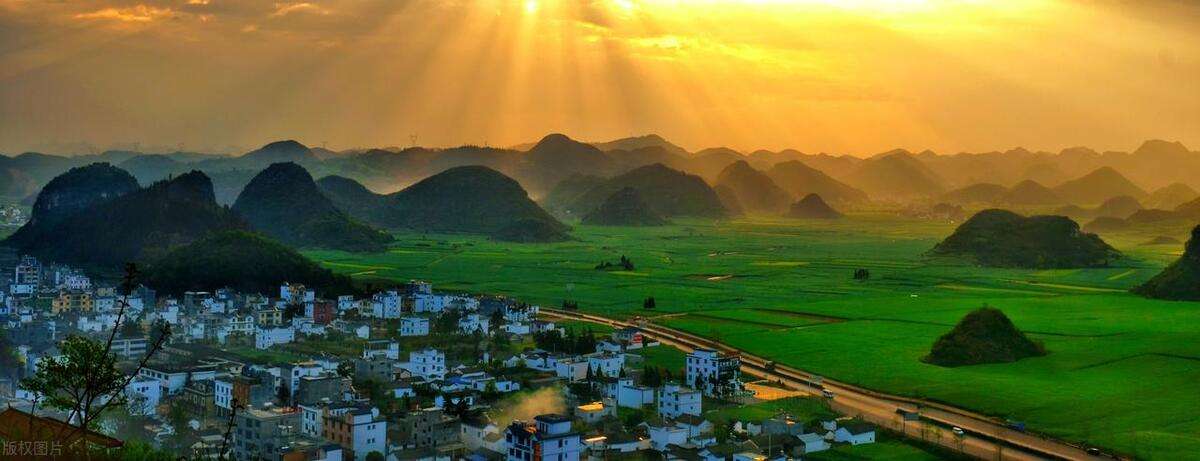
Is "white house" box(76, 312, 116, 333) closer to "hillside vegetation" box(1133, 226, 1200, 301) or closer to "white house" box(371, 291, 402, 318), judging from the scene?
"white house" box(371, 291, 402, 318)

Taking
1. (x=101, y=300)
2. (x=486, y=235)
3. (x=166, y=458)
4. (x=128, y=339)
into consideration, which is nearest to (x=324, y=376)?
(x=128, y=339)

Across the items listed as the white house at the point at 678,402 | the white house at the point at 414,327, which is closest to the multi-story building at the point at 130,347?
the white house at the point at 414,327

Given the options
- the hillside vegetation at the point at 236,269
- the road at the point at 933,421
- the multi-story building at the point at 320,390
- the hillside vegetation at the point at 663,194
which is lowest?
the road at the point at 933,421

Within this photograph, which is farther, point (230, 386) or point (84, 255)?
point (84, 255)

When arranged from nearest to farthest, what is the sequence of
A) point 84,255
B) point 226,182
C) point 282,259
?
1. point 282,259
2. point 84,255
3. point 226,182

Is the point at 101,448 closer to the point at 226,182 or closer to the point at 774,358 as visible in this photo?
the point at 774,358

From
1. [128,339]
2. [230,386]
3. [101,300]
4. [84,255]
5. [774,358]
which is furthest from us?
[84,255]

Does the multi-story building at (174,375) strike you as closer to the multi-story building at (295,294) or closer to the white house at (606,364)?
the white house at (606,364)
